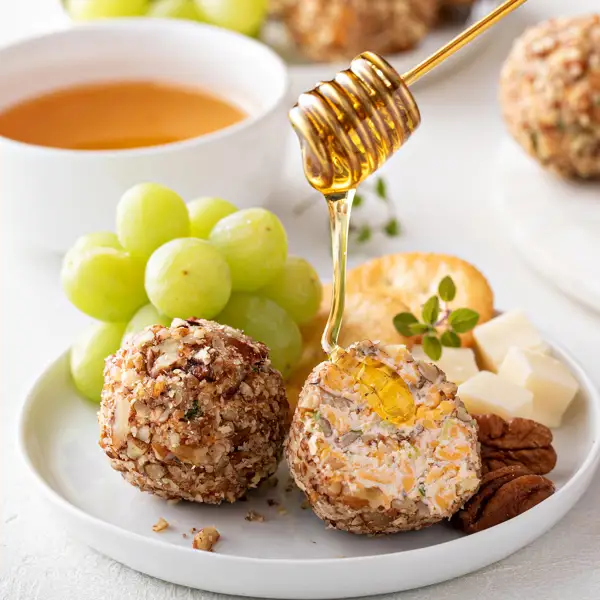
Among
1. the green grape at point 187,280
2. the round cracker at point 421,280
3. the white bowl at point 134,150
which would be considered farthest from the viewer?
the white bowl at point 134,150

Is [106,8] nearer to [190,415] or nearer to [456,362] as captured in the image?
[456,362]

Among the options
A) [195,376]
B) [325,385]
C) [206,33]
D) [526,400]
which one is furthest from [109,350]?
[206,33]

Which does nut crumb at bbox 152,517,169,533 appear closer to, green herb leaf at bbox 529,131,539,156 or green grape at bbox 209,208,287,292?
green grape at bbox 209,208,287,292

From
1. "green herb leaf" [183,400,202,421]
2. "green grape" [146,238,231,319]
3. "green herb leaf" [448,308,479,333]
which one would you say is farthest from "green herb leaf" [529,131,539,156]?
"green herb leaf" [183,400,202,421]

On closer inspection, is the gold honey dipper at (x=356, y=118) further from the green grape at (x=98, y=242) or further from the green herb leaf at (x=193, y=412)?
the green grape at (x=98, y=242)

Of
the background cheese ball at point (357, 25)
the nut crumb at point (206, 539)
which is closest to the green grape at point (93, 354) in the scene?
the nut crumb at point (206, 539)

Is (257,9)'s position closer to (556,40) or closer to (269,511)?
(556,40)
